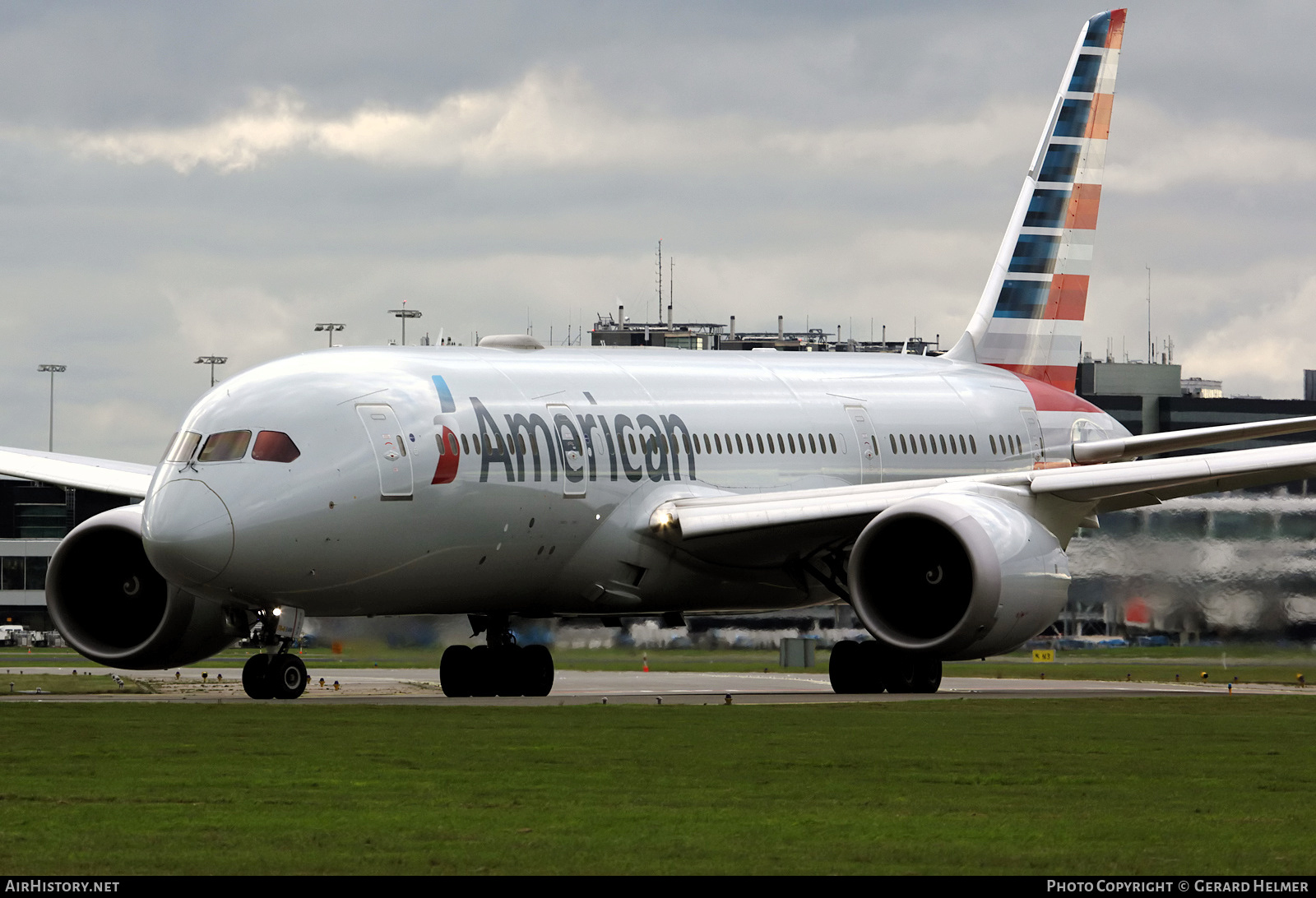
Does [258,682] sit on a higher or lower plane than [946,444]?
lower

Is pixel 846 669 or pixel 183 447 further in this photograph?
pixel 846 669

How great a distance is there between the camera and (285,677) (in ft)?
90.6

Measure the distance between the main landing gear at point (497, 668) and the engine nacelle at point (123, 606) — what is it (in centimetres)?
308

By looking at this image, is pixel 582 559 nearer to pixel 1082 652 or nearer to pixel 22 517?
pixel 1082 652

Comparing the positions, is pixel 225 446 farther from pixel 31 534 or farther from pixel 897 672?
pixel 31 534

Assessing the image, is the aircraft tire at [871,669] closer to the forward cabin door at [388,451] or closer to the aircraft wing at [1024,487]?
the aircraft wing at [1024,487]

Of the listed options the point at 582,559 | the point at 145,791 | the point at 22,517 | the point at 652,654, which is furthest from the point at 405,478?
the point at 22,517

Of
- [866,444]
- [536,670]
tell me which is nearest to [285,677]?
[536,670]

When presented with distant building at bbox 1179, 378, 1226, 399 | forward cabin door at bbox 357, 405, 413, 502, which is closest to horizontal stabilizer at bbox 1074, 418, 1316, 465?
forward cabin door at bbox 357, 405, 413, 502

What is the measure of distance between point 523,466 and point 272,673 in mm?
4140

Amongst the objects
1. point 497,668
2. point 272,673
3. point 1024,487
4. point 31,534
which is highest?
point 1024,487

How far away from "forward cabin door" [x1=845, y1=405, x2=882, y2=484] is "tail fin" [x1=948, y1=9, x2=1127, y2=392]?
501 cm

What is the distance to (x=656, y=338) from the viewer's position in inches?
4808

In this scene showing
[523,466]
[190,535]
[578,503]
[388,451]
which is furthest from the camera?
[578,503]
